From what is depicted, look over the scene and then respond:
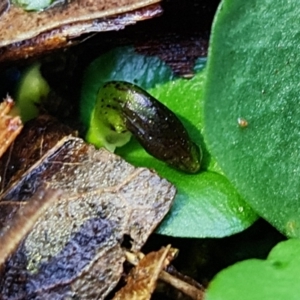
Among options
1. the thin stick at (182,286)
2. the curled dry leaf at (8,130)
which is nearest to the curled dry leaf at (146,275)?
the thin stick at (182,286)

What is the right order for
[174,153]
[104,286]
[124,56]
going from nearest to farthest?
[104,286]
[174,153]
[124,56]

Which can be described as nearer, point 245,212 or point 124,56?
point 245,212

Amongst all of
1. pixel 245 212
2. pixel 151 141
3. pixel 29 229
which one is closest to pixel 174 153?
pixel 151 141

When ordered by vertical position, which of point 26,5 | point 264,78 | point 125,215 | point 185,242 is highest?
point 26,5

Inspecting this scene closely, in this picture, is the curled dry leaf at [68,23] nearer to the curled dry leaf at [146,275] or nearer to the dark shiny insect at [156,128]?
the dark shiny insect at [156,128]

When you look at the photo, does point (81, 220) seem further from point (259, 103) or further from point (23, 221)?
point (259, 103)

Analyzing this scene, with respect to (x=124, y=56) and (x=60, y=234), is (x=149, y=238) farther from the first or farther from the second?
(x=124, y=56)
